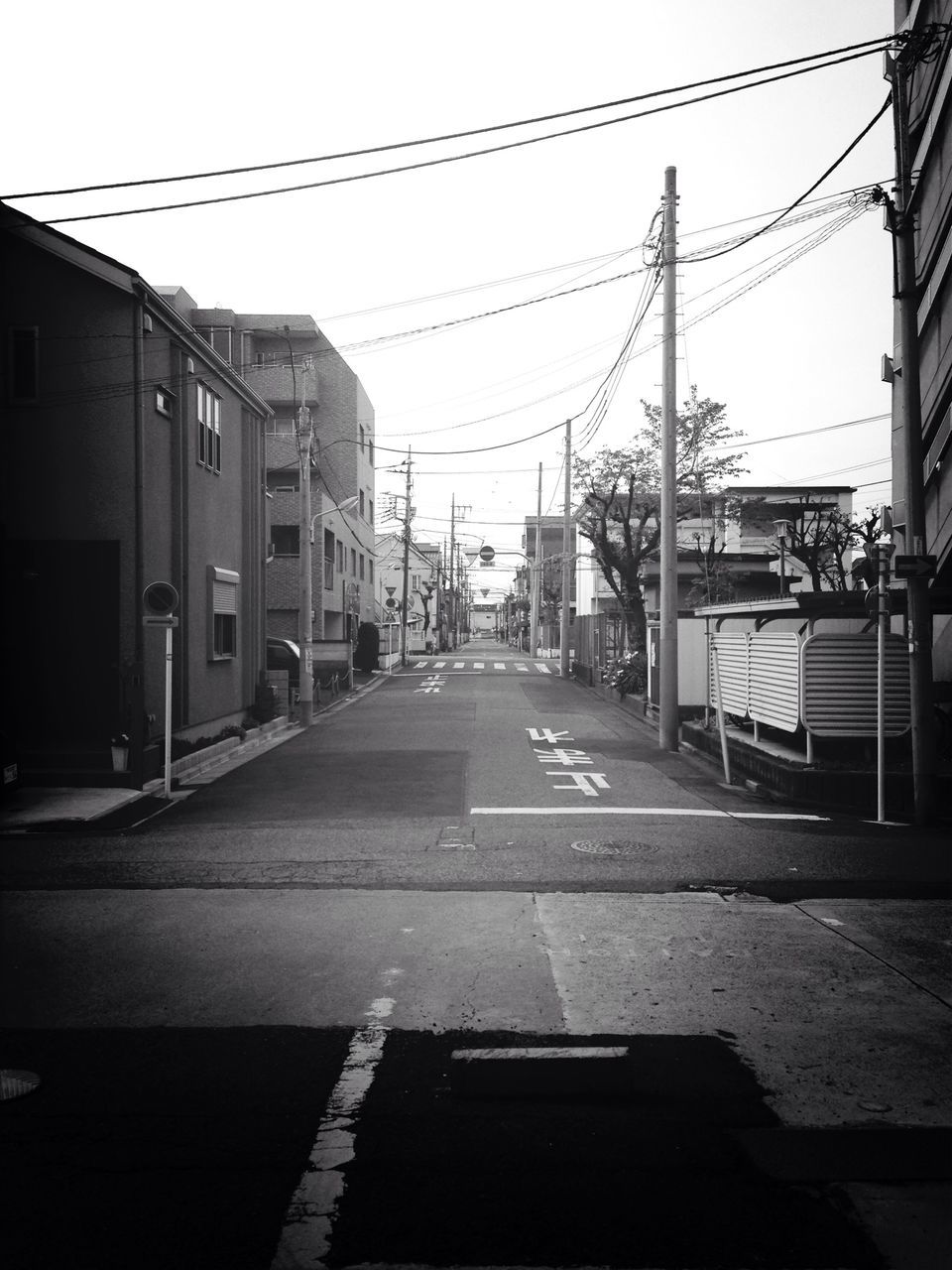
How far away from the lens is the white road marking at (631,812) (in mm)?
11336

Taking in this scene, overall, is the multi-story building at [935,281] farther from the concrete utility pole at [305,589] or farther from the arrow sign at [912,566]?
the concrete utility pole at [305,589]

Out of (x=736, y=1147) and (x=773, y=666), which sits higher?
(x=773, y=666)

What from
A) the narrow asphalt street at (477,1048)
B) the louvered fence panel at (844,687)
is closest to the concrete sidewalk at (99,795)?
the narrow asphalt street at (477,1048)

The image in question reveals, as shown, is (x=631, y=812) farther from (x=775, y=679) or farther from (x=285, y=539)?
(x=285, y=539)

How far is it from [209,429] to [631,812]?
11260mm

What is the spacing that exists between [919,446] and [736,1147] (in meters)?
9.17

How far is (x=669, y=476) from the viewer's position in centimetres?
1766

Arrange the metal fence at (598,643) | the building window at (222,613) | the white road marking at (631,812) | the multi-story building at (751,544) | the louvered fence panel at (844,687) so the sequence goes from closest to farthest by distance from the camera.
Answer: the white road marking at (631,812)
the louvered fence panel at (844,687)
the building window at (222,613)
the multi-story building at (751,544)
the metal fence at (598,643)

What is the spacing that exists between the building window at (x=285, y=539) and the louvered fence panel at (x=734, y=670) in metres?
26.0

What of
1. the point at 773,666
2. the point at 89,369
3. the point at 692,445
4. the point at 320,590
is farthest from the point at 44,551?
the point at 320,590

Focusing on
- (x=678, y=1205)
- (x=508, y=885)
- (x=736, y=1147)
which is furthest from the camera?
(x=508, y=885)

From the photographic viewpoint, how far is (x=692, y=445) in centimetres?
2922

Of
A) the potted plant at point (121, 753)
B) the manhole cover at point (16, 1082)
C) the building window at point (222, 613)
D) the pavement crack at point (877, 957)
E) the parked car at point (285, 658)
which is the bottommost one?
the pavement crack at point (877, 957)

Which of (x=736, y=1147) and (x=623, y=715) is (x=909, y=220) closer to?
(x=736, y=1147)
